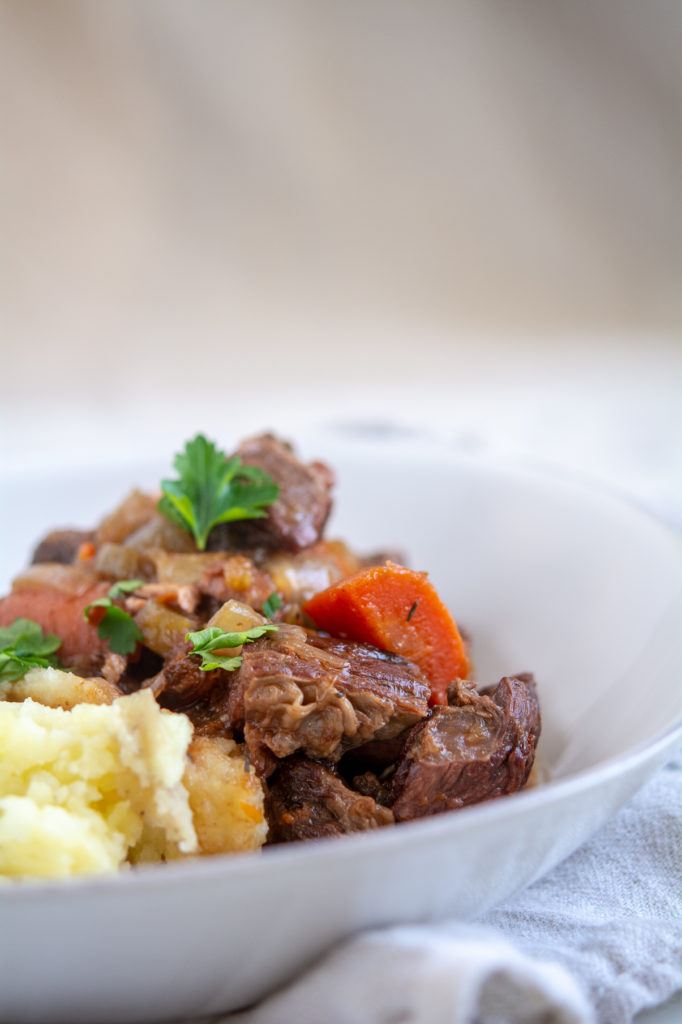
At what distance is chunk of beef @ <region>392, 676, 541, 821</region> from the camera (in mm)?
2855

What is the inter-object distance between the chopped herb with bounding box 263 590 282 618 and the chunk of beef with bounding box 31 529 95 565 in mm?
1122

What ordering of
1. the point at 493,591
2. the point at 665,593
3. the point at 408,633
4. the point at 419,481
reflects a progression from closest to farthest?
the point at 408,633, the point at 665,593, the point at 493,591, the point at 419,481

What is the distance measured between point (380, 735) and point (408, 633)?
468 mm

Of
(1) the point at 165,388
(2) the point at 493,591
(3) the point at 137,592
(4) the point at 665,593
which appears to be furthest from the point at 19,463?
(1) the point at 165,388

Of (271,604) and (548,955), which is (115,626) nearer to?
(271,604)

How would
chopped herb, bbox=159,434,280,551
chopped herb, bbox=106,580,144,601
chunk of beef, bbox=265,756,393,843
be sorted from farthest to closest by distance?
chopped herb, bbox=159,434,280,551, chopped herb, bbox=106,580,144,601, chunk of beef, bbox=265,756,393,843

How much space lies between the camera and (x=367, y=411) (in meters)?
8.96

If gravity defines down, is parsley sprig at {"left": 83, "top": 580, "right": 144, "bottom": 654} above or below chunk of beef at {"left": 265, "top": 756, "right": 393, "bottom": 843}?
above

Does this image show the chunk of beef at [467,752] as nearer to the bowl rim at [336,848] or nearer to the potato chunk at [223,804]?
the bowl rim at [336,848]

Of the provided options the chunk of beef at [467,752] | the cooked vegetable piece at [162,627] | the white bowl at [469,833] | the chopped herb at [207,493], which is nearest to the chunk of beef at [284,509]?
the chopped herb at [207,493]

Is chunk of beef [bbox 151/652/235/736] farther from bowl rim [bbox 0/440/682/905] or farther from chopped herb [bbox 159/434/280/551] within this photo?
chopped herb [bbox 159/434/280/551]

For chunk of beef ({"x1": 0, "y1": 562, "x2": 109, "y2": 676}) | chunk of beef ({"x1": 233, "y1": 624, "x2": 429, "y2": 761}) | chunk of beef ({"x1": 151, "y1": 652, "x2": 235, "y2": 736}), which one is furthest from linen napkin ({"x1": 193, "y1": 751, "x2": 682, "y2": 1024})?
chunk of beef ({"x1": 0, "y1": 562, "x2": 109, "y2": 676})

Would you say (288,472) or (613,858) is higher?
(288,472)

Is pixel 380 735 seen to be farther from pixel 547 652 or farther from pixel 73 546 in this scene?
pixel 73 546
